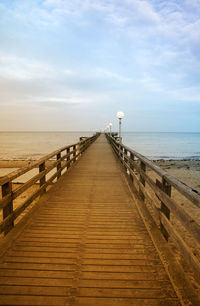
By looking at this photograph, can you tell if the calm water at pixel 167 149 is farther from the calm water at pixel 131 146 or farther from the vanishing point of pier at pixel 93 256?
the vanishing point of pier at pixel 93 256

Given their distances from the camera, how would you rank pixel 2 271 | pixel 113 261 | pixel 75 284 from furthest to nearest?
pixel 113 261 → pixel 2 271 → pixel 75 284

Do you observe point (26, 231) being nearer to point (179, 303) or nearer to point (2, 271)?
point (2, 271)

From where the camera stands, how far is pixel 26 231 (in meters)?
3.23

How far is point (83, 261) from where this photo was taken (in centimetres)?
249

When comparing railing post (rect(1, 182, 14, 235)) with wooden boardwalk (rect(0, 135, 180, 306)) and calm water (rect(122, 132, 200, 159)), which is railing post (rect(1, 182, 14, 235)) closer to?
wooden boardwalk (rect(0, 135, 180, 306))

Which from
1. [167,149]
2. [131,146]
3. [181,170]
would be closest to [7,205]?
[181,170]

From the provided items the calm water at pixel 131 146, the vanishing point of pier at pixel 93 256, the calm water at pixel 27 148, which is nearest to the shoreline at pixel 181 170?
the calm water at pixel 27 148

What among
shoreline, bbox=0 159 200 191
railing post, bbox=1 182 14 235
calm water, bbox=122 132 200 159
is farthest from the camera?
calm water, bbox=122 132 200 159

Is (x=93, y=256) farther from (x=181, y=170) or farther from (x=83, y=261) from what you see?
(x=181, y=170)

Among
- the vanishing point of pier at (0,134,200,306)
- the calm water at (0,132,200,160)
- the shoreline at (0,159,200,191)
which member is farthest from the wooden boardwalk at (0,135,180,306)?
the calm water at (0,132,200,160)

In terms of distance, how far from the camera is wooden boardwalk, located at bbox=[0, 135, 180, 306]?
1.99 metres

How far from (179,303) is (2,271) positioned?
6.25 ft

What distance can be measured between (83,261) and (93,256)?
168 mm

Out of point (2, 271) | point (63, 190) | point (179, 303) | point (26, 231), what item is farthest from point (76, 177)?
point (179, 303)
